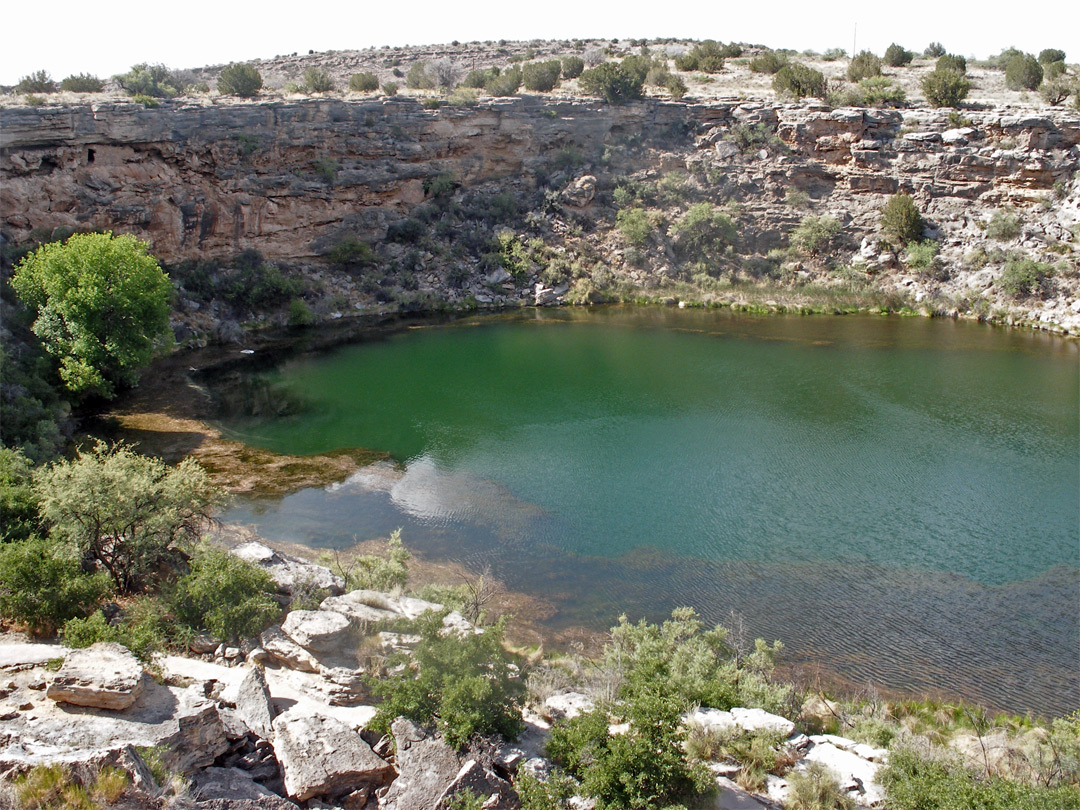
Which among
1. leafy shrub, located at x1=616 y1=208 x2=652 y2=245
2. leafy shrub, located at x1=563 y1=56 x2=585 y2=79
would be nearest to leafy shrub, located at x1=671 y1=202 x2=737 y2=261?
leafy shrub, located at x1=616 y1=208 x2=652 y2=245

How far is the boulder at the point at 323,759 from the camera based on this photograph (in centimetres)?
787

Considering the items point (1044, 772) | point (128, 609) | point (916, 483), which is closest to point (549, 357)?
point (916, 483)

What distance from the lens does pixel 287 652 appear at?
1101 cm

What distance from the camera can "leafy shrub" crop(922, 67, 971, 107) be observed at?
47.0 metres

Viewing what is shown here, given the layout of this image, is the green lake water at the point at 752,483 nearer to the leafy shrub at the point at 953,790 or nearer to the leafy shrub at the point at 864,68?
the leafy shrub at the point at 953,790

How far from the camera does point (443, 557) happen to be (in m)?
16.4

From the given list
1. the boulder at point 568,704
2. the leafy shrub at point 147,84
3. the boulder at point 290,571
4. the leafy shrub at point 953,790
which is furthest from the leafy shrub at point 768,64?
the leafy shrub at point 953,790

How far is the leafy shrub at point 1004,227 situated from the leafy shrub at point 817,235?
8.44m

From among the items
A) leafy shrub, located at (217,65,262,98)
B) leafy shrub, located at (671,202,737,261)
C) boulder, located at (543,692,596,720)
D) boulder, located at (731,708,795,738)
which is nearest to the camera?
boulder, located at (731,708,795,738)

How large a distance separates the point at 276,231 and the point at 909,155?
40.1 metres

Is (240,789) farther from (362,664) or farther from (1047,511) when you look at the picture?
(1047,511)

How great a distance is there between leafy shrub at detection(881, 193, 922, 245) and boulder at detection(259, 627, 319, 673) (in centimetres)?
4506

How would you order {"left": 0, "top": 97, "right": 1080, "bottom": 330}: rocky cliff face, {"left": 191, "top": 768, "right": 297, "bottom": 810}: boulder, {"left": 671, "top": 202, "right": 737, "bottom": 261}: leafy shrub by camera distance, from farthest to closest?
{"left": 671, "top": 202, "right": 737, "bottom": 261}: leafy shrub, {"left": 0, "top": 97, "right": 1080, "bottom": 330}: rocky cliff face, {"left": 191, "top": 768, "right": 297, "bottom": 810}: boulder

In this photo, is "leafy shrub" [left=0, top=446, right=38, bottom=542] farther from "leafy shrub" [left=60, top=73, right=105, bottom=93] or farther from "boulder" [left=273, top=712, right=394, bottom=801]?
"leafy shrub" [left=60, top=73, right=105, bottom=93]
